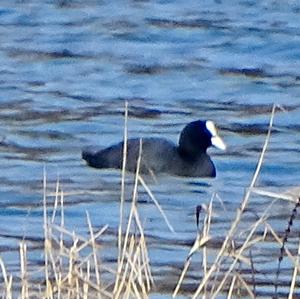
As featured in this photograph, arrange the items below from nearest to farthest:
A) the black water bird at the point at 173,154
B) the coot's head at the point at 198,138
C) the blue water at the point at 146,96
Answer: the blue water at the point at 146,96
the black water bird at the point at 173,154
the coot's head at the point at 198,138

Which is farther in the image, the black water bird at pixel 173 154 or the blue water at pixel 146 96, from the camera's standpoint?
the black water bird at pixel 173 154

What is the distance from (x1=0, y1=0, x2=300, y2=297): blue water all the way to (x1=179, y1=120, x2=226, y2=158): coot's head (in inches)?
8.6

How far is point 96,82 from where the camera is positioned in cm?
1753

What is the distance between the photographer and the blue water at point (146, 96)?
11.9m

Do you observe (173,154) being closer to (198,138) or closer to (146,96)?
(198,138)

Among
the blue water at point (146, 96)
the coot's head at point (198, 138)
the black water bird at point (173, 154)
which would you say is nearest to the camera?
the blue water at point (146, 96)

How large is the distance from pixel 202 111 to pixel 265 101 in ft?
2.63

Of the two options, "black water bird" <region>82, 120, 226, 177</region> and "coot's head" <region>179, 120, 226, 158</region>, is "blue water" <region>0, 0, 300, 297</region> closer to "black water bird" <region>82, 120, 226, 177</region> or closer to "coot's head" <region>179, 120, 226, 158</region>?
"black water bird" <region>82, 120, 226, 177</region>

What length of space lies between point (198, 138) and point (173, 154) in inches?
9.2

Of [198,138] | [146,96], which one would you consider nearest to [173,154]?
[198,138]

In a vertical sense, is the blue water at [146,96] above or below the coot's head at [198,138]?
below

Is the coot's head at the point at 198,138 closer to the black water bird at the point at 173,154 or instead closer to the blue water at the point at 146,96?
the black water bird at the point at 173,154

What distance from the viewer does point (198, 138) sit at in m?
13.8

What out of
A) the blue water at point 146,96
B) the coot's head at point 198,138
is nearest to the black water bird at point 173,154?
the coot's head at point 198,138
